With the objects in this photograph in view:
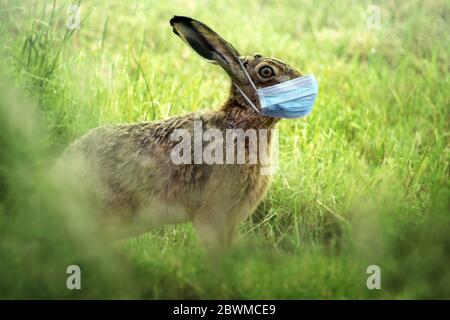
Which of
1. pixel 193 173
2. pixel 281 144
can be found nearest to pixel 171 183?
pixel 193 173

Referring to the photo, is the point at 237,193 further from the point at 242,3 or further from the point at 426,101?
the point at 242,3

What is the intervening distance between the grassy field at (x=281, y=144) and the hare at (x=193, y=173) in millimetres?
133

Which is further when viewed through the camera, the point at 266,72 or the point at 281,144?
the point at 281,144

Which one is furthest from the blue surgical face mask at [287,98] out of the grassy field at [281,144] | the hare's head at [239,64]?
the grassy field at [281,144]

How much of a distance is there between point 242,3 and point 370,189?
9.12 feet

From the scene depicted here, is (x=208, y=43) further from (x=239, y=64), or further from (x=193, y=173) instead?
(x=193, y=173)

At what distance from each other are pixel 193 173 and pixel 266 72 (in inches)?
23.7

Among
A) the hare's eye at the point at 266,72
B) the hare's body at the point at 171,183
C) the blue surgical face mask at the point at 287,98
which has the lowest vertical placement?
the hare's body at the point at 171,183

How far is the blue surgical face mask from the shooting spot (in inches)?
151

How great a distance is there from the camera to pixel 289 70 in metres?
3.91

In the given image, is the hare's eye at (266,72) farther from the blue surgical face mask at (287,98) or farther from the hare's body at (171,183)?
the hare's body at (171,183)

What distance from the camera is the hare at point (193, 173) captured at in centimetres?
380

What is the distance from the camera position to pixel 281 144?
15.4 ft
